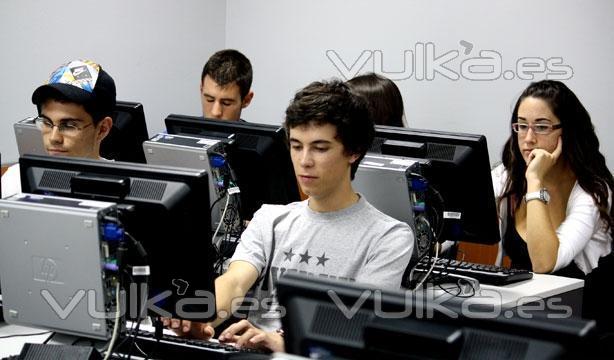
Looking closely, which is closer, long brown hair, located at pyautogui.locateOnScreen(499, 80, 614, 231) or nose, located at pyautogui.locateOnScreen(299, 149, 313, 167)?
nose, located at pyautogui.locateOnScreen(299, 149, 313, 167)

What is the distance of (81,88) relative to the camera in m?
2.65

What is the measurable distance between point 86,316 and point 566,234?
180 centimetres

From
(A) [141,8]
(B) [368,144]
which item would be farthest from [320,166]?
(A) [141,8]

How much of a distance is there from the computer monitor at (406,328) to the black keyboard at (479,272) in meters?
1.50

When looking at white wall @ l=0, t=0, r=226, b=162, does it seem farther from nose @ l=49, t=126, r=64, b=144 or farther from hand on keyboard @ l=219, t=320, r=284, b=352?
hand on keyboard @ l=219, t=320, r=284, b=352

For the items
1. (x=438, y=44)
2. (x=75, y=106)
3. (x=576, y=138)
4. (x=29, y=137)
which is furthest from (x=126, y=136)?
(x=438, y=44)

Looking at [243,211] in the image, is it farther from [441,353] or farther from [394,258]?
[441,353]

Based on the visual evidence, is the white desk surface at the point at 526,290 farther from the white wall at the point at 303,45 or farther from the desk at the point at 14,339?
the white wall at the point at 303,45

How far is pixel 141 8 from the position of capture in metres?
4.77

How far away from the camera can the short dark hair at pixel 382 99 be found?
3.53 metres

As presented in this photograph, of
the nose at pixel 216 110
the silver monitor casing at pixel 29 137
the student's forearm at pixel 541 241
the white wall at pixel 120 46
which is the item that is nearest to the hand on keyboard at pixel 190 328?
the silver monitor casing at pixel 29 137

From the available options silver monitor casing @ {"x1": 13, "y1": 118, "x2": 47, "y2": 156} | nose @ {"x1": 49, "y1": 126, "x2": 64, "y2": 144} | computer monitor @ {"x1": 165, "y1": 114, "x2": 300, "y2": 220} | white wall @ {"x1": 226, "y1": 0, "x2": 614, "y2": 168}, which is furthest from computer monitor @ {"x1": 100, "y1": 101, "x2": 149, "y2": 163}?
white wall @ {"x1": 226, "y1": 0, "x2": 614, "y2": 168}

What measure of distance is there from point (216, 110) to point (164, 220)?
203cm

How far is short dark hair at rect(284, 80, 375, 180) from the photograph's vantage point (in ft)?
7.92
